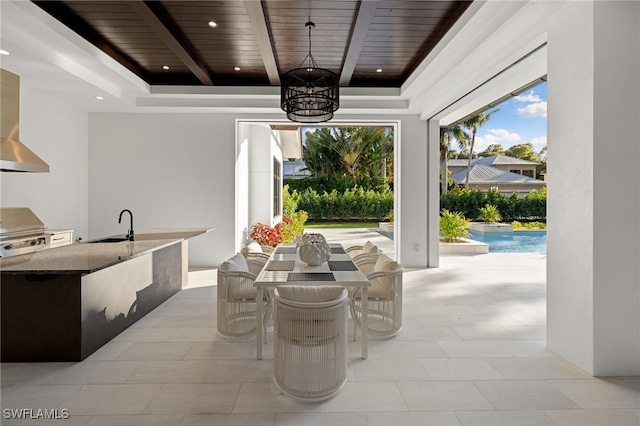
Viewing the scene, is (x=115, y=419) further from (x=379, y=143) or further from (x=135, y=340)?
(x=379, y=143)

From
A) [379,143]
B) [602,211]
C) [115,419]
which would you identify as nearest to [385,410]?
[115,419]

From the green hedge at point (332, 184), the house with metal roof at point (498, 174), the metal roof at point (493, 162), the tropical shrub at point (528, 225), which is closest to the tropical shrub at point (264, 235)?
the green hedge at point (332, 184)

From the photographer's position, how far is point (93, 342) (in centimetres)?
301

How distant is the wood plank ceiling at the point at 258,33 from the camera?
342cm

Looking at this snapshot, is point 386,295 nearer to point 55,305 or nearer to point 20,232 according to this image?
point 55,305

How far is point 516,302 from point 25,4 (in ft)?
20.1

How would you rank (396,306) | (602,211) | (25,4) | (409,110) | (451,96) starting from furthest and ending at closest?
(409,110)
(451,96)
(396,306)
(25,4)
(602,211)

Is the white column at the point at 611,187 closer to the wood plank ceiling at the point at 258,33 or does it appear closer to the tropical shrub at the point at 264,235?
the wood plank ceiling at the point at 258,33

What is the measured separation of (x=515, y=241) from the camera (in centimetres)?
1216

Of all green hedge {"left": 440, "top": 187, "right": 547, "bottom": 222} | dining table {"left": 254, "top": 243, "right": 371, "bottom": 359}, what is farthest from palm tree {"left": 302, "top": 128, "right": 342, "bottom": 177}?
dining table {"left": 254, "top": 243, "right": 371, "bottom": 359}

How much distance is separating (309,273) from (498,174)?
21.2m

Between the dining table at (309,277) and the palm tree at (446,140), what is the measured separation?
631 inches

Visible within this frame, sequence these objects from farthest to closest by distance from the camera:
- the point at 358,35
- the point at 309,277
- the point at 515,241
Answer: the point at 515,241 < the point at 358,35 < the point at 309,277

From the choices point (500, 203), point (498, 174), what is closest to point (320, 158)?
point (500, 203)
